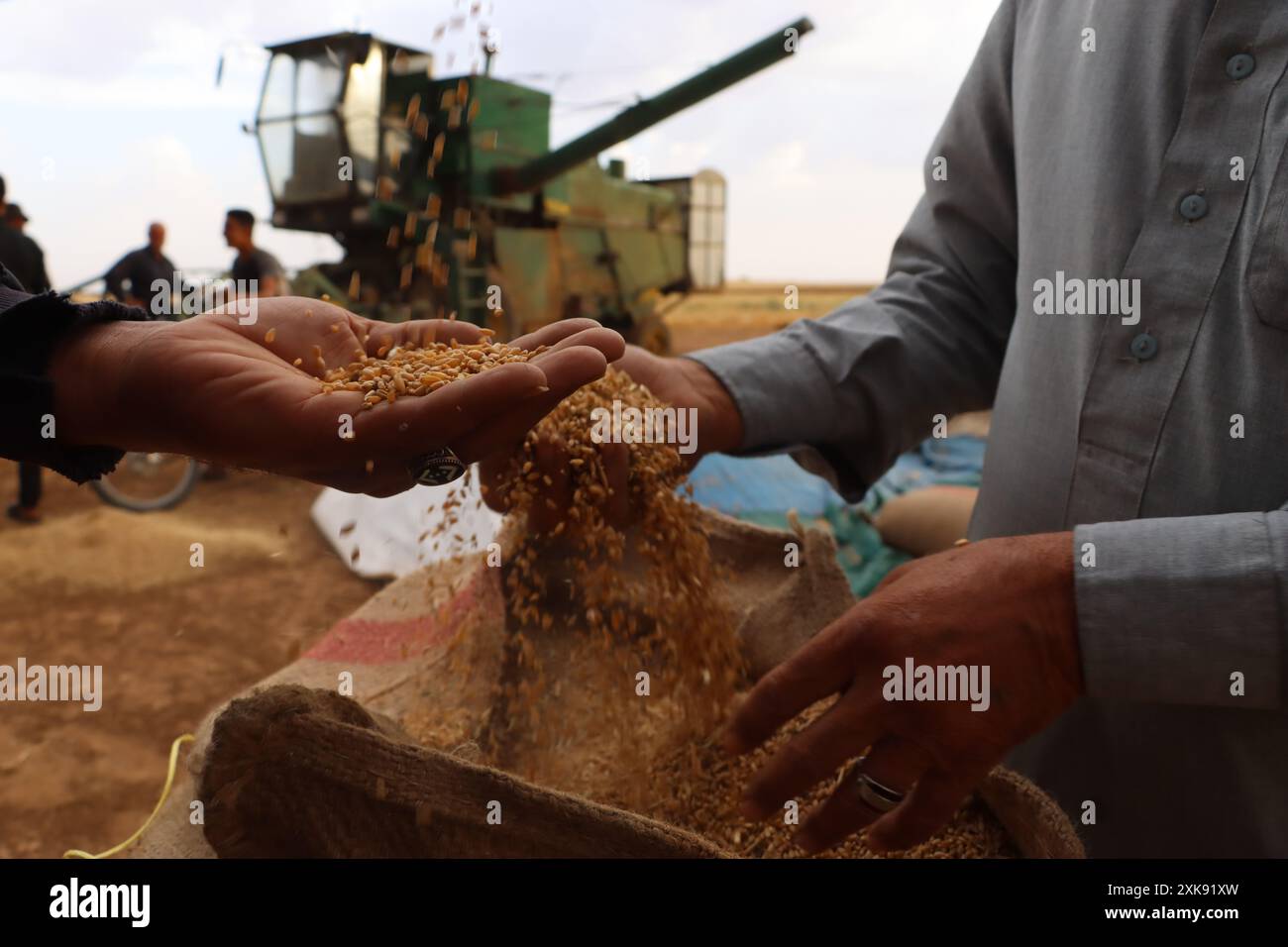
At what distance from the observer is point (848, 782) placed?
968 millimetres

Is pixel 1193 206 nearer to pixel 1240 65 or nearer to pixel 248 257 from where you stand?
pixel 1240 65

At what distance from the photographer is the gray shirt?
0.85m

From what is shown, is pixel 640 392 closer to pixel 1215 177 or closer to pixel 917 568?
pixel 917 568

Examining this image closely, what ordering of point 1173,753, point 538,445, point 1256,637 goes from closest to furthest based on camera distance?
point 1256,637
point 1173,753
point 538,445

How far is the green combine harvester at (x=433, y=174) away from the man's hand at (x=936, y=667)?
4964mm

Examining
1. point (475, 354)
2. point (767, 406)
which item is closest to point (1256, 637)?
point (767, 406)

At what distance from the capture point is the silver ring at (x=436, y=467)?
0.92 meters

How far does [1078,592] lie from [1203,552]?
114 mm
